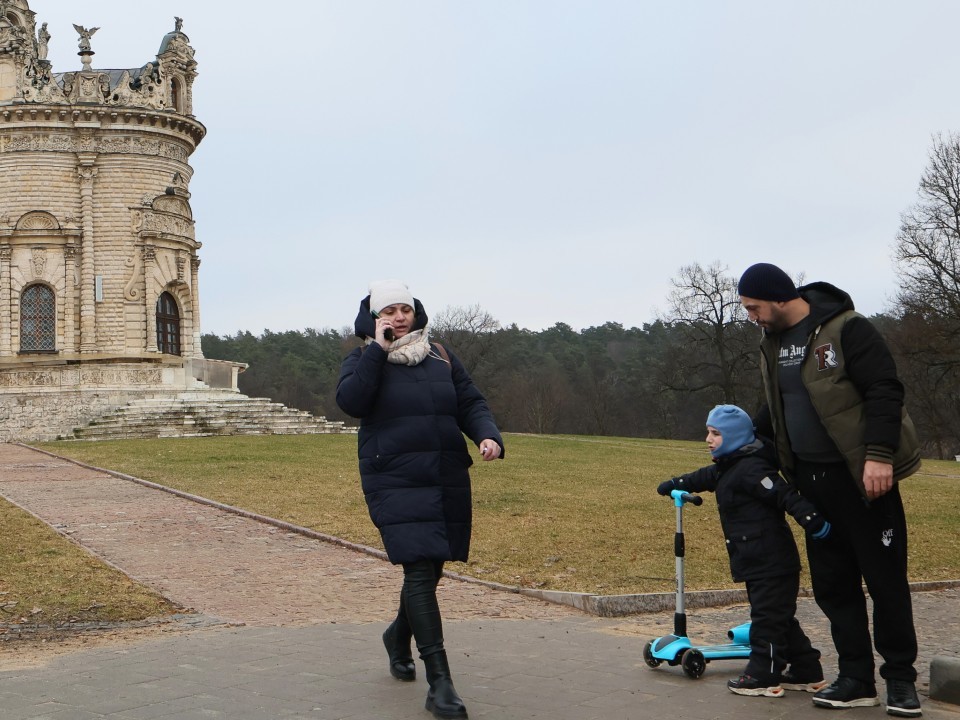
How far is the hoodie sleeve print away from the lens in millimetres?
5730

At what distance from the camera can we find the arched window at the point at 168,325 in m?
38.1

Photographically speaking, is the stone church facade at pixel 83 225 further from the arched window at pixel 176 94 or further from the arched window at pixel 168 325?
the arched window at pixel 176 94

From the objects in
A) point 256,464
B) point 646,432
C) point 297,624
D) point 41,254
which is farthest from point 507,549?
point 646,432

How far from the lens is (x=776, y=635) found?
227 inches

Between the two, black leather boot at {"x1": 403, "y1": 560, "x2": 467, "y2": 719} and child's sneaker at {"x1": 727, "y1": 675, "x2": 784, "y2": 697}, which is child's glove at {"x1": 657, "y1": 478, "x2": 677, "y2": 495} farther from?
black leather boot at {"x1": 403, "y1": 560, "x2": 467, "y2": 719}

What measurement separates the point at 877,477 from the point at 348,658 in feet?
10.5

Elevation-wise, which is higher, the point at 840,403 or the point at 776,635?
the point at 840,403

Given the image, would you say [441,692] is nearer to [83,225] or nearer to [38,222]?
[83,225]

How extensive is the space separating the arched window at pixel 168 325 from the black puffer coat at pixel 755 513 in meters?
34.1

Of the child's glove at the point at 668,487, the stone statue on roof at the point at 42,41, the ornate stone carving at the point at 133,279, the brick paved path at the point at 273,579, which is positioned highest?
the stone statue on roof at the point at 42,41

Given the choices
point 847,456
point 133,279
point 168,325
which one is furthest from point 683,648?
point 168,325

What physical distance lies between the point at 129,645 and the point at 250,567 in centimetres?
374

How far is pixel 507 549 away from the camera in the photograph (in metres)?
11.6

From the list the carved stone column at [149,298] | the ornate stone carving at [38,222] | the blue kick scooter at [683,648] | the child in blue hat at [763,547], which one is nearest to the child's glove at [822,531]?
the child in blue hat at [763,547]
